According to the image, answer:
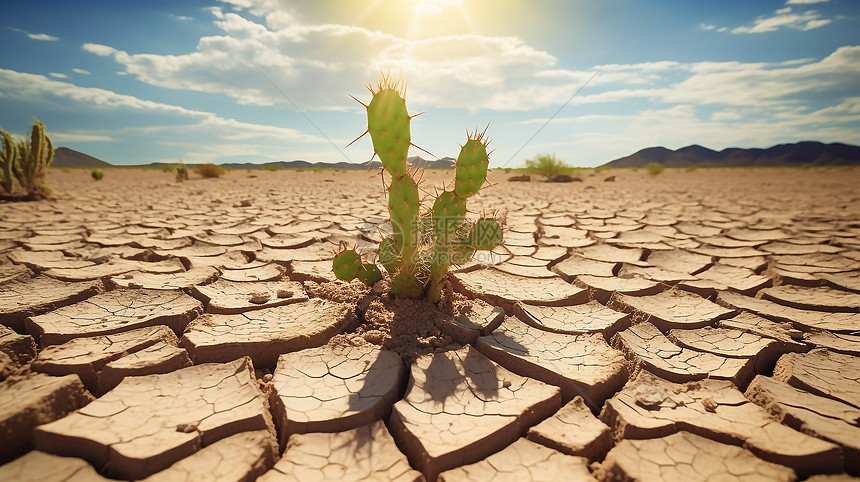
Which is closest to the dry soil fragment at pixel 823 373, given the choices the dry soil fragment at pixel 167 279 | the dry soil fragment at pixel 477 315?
the dry soil fragment at pixel 477 315

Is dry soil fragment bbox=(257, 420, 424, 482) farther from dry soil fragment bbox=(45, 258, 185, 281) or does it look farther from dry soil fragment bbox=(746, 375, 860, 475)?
dry soil fragment bbox=(45, 258, 185, 281)

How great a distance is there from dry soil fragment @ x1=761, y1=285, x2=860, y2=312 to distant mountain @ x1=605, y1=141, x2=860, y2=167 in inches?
2142

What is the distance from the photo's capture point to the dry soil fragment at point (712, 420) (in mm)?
955

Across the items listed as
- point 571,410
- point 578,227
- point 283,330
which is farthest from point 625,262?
point 283,330

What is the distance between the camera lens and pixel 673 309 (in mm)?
1923

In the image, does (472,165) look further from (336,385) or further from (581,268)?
(581,268)

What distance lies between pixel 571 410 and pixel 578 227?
2877 mm

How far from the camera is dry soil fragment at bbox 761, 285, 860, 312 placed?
1905mm

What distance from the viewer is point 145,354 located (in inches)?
54.3

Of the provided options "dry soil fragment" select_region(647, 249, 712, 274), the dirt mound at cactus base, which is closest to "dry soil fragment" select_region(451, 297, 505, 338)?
the dirt mound at cactus base

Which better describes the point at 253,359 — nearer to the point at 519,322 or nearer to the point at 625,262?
the point at 519,322

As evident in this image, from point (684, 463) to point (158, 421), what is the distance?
1.36m

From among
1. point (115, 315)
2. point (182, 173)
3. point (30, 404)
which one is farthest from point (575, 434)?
point (182, 173)

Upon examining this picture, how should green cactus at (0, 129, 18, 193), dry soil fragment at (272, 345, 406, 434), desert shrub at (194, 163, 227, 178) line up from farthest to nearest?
desert shrub at (194, 163, 227, 178) → green cactus at (0, 129, 18, 193) → dry soil fragment at (272, 345, 406, 434)
